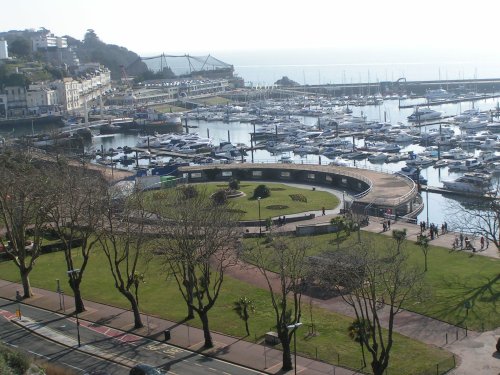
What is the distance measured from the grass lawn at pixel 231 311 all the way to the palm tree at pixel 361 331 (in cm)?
112

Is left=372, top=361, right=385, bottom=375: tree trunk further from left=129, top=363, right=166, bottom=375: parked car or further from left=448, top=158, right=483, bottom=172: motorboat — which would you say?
left=448, top=158, right=483, bottom=172: motorboat

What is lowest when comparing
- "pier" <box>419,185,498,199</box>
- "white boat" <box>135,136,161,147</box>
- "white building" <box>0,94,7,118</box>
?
"pier" <box>419,185,498,199</box>

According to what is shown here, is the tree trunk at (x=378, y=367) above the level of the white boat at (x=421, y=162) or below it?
above

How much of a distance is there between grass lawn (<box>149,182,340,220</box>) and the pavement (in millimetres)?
13615

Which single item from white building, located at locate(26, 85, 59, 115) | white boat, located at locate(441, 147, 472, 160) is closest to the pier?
white boat, located at locate(441, 147, 472, 160)

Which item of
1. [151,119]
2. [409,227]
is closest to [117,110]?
[151,119]

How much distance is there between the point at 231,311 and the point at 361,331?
29.4ft

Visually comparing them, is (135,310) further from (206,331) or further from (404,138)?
(404,138)

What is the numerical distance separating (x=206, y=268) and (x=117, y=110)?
121849 millimetres

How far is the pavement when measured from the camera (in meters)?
24.8

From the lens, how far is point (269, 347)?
88.0 ft

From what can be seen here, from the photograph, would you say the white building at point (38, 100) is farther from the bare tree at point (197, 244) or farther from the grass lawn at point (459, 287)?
the bare tree at point (197, 244)

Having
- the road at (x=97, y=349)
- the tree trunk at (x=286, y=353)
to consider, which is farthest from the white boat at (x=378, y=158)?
the tree trunk at (x=286, y=353)

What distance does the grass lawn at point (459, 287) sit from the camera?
94.1ft
